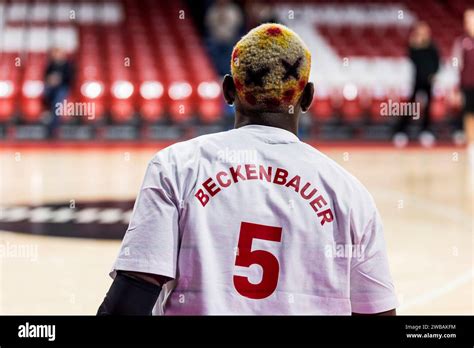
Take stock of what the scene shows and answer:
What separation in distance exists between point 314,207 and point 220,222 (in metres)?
0.20

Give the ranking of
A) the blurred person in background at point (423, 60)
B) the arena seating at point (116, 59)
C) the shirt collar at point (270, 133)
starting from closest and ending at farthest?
the shirt collar at point (270, 133)
the blurred person in background at point (423, 60)
the arena seating at point (116, 59)

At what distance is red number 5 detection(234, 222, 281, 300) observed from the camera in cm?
181

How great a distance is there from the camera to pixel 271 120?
6.27ft

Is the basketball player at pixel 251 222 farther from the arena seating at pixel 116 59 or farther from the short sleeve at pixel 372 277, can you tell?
the arena seating at pixel 116 59

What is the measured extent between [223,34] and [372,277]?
9614 millimetres

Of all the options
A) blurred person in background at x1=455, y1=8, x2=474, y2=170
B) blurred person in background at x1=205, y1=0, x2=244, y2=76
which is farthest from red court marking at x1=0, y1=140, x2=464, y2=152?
blurred person in background at x1=455, y1=8, x2=474, y2=170

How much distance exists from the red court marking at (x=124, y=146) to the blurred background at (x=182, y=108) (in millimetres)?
43

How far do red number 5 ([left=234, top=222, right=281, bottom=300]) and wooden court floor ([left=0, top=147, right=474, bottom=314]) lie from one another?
2129 mm

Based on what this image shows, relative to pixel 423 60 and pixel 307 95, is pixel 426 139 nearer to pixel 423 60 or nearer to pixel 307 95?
pixel 423 60

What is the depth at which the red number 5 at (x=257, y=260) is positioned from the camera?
181cm

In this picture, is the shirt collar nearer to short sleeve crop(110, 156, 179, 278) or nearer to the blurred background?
short sleeve crop(110, 156, 179, 278)

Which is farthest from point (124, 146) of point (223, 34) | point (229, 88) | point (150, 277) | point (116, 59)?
point (150, 277)

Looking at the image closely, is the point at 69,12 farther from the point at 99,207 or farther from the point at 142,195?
the point at 142,195

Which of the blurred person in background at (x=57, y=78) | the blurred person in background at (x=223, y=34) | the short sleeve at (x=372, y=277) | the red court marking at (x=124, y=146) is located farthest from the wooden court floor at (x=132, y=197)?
the short sleeve at (x=372, y=277)
